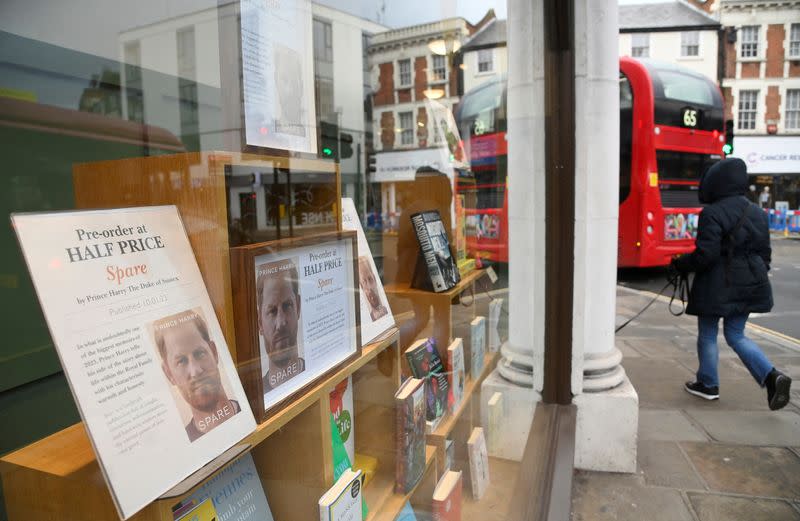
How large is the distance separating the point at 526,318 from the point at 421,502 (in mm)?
1554

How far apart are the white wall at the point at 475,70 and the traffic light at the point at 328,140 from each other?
1947 mm

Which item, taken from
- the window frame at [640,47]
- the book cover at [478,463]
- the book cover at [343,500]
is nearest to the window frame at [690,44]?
the window frame at [640,47]

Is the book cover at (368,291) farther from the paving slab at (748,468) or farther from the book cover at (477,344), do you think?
the paving slab at (748,468)

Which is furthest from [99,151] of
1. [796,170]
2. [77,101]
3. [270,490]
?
[796,170]

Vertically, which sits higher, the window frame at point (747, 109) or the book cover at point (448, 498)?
the window frame at point (747, 109)

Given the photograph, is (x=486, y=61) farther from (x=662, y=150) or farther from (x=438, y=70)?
(x=662, y=150)

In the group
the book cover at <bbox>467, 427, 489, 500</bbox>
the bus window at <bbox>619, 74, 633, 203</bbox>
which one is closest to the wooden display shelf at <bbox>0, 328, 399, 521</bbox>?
the book cover at <bbox>467, 427, 489, 500</bbox>

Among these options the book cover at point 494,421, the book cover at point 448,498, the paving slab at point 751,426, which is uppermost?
the book cover at point 448,498

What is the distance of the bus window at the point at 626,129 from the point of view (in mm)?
8242

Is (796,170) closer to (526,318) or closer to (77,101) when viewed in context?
(526,318)

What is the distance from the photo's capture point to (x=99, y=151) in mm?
978

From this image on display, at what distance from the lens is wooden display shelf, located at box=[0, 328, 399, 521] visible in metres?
0.72

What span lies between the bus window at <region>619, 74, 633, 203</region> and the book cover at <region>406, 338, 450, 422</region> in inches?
288

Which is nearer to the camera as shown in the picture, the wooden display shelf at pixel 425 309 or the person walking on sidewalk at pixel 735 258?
the wooden display shelf at pixel 425 309
